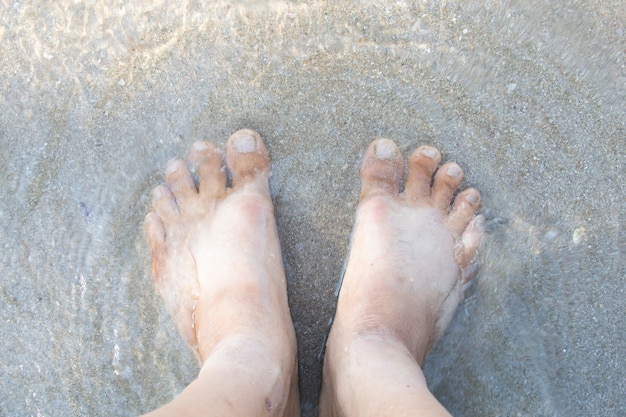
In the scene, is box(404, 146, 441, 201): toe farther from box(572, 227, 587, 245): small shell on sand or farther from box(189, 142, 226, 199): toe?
box(189, 142, 226, 199): toe

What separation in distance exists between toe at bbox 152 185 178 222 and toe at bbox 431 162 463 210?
897mm

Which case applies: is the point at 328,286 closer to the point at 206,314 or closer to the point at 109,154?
the point at 206,314

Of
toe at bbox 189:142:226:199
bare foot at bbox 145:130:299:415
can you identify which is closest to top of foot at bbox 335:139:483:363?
bare foot at bbox 145:130:299:415

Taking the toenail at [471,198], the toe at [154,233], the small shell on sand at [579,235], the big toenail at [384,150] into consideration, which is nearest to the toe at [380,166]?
the big toenail at [384,150]

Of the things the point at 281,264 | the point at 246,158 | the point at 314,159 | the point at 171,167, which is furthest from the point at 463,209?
the point at 171,167

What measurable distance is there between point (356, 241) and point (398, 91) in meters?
0.51

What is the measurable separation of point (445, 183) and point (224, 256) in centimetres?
77

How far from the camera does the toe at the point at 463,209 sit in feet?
6.12

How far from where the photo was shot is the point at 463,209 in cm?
189

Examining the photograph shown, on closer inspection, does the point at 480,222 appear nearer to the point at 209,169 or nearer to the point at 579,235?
the point at 579,235

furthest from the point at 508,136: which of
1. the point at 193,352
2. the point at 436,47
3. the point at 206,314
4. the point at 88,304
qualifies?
the point at 88,304

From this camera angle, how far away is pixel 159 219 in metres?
1.93

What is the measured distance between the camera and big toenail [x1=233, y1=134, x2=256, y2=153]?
1.85 meters

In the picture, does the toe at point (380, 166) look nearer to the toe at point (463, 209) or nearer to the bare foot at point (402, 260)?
the bare foot at point (402, 260)
